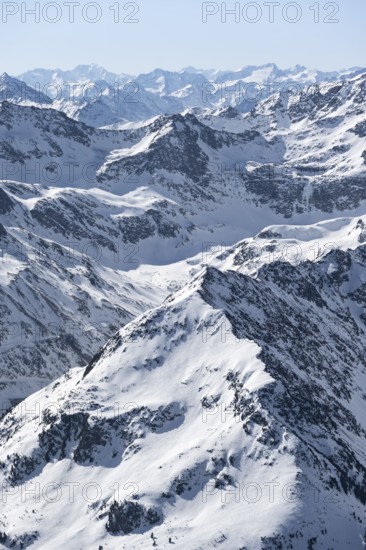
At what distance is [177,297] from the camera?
492ft

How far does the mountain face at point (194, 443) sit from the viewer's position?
339ft

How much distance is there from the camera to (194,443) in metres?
114

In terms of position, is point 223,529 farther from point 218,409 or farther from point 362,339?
point 362,339

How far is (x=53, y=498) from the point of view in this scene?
116 metres

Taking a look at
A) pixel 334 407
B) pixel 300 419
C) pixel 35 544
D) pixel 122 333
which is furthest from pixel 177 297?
pixel 35 544

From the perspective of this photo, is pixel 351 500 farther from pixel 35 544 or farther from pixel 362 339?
pixel 362 339

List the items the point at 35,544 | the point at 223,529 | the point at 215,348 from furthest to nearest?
the point at 215,348 < the point at 35,544 < the point at 223,529

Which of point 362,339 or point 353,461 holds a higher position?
point 353,461

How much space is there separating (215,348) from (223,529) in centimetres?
3432

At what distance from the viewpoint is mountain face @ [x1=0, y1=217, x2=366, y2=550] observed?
10344 cm

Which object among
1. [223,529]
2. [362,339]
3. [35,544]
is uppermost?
[223,529]

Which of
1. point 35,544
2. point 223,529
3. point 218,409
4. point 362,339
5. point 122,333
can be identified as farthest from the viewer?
point 362,339

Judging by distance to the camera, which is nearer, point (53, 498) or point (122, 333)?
point (53, 498)

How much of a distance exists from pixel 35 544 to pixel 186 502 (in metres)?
20.2
